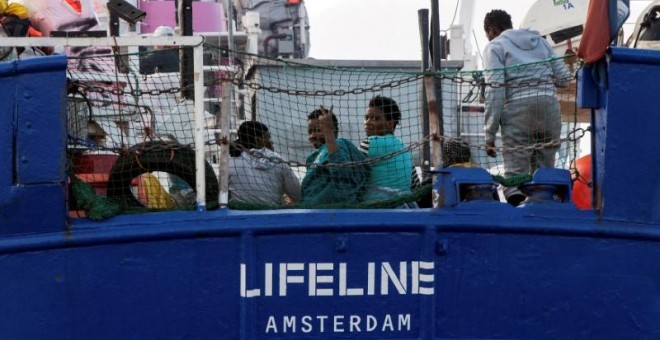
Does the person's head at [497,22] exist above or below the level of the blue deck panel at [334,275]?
above

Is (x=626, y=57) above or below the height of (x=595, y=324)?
above

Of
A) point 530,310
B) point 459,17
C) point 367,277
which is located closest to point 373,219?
point 367,277

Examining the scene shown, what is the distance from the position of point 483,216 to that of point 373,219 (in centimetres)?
54

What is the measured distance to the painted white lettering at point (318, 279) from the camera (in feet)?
18.2

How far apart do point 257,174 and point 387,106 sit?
79 cm

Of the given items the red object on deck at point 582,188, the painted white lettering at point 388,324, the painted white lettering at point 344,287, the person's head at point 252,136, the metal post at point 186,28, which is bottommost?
the painted white lettering at point 388,324

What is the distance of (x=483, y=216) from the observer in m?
5.64

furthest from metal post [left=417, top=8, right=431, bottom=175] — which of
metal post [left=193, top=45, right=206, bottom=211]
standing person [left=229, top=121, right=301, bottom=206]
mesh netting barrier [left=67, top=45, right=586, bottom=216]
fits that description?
metal post [left=193, top=45, right=206, bottom=211]

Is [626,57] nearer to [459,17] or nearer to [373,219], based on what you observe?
[373,219]

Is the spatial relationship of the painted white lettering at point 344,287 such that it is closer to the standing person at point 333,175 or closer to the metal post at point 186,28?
the standing person at point 333,175

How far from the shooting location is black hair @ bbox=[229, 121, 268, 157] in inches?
242

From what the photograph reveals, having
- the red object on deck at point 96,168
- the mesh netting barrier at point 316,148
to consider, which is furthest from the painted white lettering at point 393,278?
the red object on deck at point 96,168

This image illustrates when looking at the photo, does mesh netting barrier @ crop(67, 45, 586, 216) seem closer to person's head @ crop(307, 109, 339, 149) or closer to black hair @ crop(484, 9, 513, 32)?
person's head @ crop(307, 109, 339, 149)

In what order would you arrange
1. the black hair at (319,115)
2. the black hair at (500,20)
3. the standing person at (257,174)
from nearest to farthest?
1. the black hair at (319,115)
2. the standing person at (257,174)
3. the black hair at (500,20)
